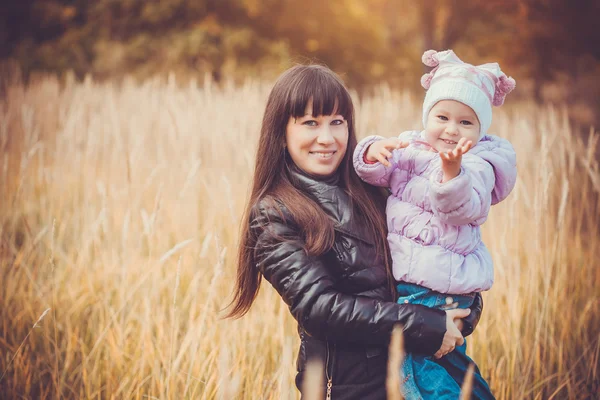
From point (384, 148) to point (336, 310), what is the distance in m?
0.43

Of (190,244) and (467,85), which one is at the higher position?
(467,85)

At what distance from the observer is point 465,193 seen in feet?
3.64

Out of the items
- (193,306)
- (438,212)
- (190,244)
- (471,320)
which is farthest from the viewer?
(190,244)

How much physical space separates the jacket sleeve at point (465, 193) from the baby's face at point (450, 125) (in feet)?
0.21

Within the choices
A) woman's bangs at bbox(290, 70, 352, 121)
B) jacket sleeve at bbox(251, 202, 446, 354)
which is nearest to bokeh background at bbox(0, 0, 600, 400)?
jacket sleeve at bbox(251, 202, 446, 354)

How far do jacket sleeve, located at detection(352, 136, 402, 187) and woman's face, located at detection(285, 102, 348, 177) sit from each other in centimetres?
7

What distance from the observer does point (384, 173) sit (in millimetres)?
1347

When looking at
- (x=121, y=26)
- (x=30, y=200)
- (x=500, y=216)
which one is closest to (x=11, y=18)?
(x=121, y=26)

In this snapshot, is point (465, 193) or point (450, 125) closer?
point (465, 193)

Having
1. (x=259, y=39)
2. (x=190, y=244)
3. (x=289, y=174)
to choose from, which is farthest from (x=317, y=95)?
(x=259, y=39)

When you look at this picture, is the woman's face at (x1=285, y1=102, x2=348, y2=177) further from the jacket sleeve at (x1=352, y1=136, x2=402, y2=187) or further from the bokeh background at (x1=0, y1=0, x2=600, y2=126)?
the bokeh background at (x1=0, y1=0, x2=600, y2=126)

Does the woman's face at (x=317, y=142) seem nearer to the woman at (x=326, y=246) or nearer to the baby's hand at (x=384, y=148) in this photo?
the woman at (x=326, y=246)

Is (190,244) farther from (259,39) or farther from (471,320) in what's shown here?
(259,39)

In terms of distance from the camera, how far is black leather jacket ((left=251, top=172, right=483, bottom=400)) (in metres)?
1.19
